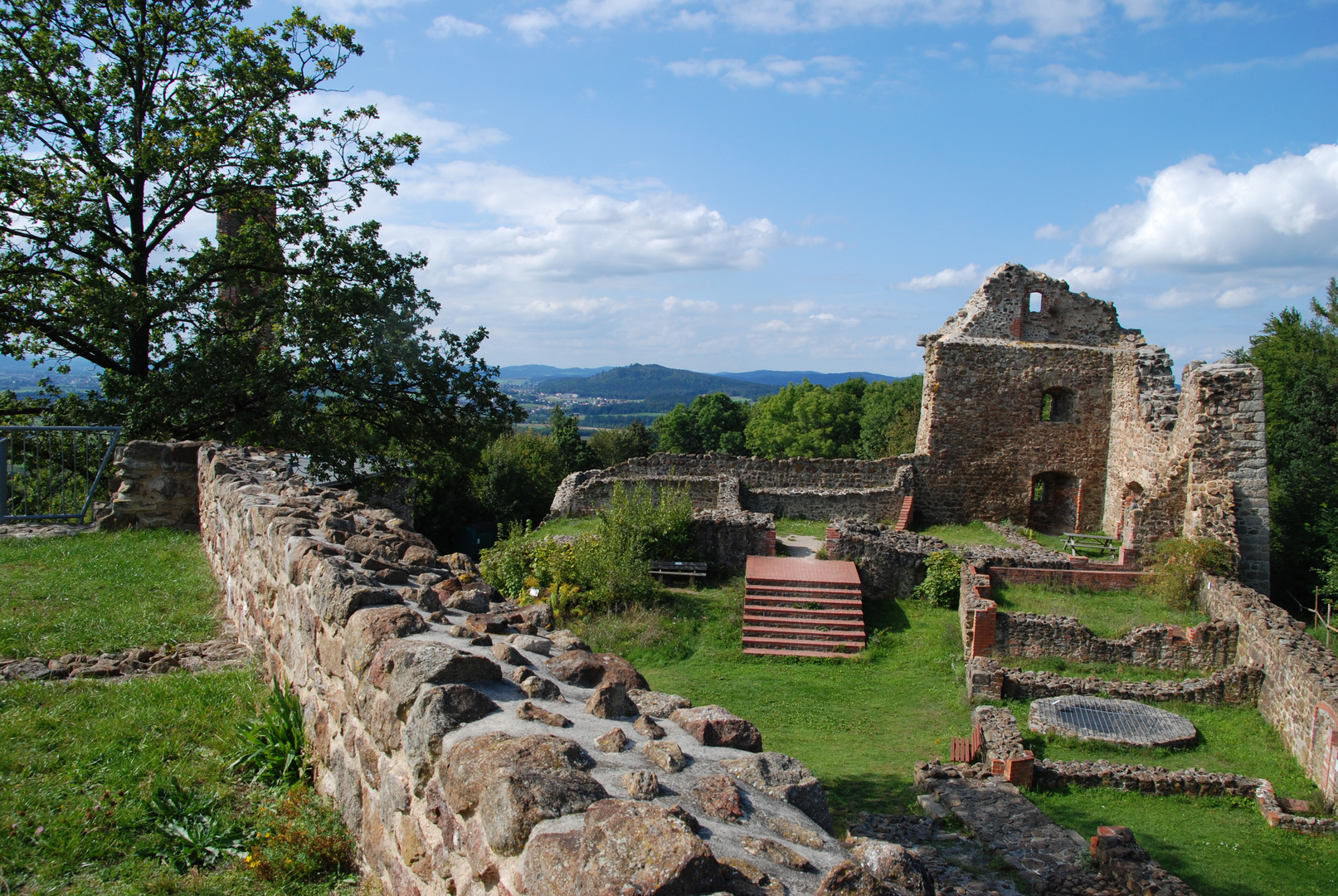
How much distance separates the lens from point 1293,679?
9914 millimetres

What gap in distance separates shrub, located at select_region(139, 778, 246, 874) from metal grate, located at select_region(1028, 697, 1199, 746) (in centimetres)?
942

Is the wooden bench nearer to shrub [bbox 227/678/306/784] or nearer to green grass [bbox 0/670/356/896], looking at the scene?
green grass [bbox 0/670/356/896]

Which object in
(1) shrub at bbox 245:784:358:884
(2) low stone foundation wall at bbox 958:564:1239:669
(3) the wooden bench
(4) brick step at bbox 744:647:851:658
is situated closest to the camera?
(1) shrub at bbox 245:784:358:884

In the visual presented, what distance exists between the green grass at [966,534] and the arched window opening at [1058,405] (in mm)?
3120

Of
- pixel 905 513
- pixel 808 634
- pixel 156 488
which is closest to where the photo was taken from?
pixel 156 488

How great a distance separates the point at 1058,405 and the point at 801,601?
33.9 feet

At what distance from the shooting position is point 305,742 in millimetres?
4230

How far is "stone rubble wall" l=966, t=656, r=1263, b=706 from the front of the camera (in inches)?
437

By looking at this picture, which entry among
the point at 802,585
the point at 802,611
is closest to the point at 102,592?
the point at 802,611

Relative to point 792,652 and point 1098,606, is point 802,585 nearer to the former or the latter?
point 792,652

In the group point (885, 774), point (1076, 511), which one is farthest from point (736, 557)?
point (1076, 511)

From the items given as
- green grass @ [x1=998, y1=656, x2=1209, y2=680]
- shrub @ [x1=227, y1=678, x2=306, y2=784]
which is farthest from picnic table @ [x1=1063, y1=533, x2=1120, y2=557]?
shrub @ [x1=227, y1=678, x2=306, y2=784]

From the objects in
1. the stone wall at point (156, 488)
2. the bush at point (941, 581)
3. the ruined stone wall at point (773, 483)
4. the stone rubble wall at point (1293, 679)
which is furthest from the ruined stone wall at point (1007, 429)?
the stone wall at point (156, 488)

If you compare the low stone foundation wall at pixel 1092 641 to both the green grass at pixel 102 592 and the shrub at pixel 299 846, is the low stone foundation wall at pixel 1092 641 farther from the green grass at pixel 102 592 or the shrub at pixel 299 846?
the shrub at pixel 299 846
